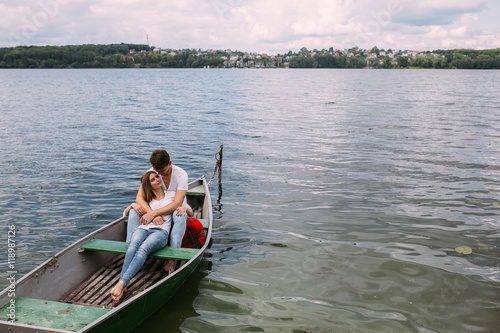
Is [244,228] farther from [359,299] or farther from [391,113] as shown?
[391,113]

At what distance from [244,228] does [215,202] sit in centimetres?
222

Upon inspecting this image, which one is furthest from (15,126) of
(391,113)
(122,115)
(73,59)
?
(73,59)

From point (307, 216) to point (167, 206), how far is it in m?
4.58

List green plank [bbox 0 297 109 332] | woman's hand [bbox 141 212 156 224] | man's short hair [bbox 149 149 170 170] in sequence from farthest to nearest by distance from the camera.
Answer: woman's hand [bbox 141 212 156 224] < man's short hair [bbox 149 149 170 170] < green plank [bbox 0 297 109 332]

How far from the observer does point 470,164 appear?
15523mm

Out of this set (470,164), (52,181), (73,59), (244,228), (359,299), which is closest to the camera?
(359,299)

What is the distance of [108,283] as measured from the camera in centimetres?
660

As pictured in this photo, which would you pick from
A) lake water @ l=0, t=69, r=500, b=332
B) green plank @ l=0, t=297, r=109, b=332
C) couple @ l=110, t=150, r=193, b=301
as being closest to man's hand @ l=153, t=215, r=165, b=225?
couple @ l=110, t=150, r=193, b=301

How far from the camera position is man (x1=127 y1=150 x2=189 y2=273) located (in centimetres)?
697

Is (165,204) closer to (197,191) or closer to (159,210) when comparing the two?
(159,210)

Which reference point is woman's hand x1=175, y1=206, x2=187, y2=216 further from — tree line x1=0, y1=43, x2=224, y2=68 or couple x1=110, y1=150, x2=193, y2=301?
tree line x1=0, y1=43, x2=224, y2=68

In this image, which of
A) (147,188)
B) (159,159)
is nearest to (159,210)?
(147,188)

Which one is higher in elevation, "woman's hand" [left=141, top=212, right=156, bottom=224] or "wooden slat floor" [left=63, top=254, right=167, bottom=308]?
"woman's hand" [left=141, top=212, right=156, bottom=224]

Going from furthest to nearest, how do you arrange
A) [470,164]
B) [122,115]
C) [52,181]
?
[122,115] < [470,164] < [52,181]
